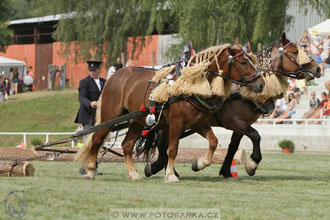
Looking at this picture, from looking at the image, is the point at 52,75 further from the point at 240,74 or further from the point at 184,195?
the point at 184,195

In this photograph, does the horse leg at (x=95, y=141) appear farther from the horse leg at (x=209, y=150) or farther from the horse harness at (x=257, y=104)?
the horse harness at (x=257, y=104)

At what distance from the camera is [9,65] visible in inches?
1528

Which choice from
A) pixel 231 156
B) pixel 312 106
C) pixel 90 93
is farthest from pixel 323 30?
pixel 231 156

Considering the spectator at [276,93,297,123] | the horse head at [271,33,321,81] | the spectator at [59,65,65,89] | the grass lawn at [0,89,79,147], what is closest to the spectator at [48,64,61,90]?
the spectator at [59,65,65,89]

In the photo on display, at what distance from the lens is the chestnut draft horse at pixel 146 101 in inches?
416

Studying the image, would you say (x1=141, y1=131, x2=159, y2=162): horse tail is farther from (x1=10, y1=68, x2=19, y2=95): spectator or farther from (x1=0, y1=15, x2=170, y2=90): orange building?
(x1=10, y1=68, x2=19, y2=95): spectator

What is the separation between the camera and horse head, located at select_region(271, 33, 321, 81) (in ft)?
38.0

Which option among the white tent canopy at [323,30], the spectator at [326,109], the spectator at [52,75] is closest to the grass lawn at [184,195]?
the white tent canopy at [323,30]

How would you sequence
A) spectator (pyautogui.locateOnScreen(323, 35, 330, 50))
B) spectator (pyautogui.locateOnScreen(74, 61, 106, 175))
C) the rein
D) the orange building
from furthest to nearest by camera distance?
the orange building, spectator (pyautogui.locateOnScreen(323, 35, 330, 50)), spectator (pyautogui.locateOnScreen(74, 61, 106, 175)), the rein

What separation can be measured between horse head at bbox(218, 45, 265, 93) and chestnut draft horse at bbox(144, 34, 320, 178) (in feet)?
2.77

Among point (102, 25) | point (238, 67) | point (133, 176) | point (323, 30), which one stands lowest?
point (133, 176)

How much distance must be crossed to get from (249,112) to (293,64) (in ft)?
3.51

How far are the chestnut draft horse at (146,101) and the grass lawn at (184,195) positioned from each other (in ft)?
1.44

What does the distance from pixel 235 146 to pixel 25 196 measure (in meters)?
4.43
